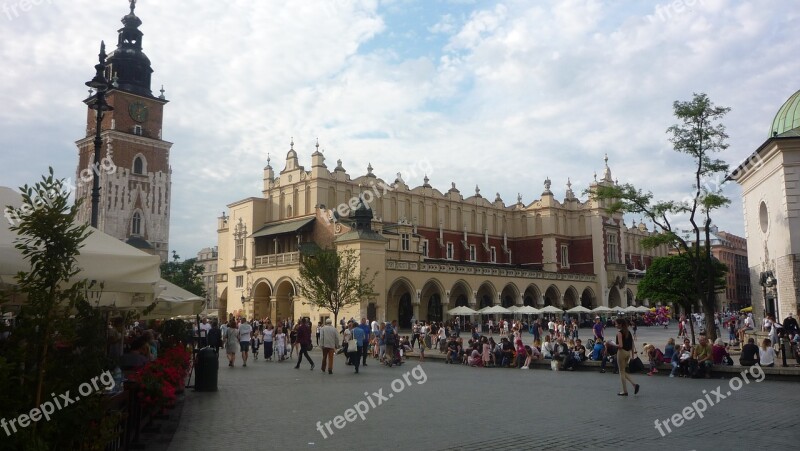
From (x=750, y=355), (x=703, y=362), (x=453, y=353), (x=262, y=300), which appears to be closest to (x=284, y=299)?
(x=262, y=300)

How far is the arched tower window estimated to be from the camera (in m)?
65.6

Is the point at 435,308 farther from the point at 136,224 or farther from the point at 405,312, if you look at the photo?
the point at 136,224

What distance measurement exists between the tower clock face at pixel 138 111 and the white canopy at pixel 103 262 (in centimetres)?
6301

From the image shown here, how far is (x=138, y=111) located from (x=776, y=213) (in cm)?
6104

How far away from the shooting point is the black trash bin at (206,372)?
13.7 m

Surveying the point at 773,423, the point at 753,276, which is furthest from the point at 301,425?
the point at 753,276

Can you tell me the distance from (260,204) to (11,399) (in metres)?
51.2

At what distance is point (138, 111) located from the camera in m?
65.8

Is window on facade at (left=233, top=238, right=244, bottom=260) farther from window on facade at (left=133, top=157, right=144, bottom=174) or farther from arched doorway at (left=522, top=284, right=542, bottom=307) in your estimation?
arched doorway at (left=522, top=284, right=542, bottom=307)

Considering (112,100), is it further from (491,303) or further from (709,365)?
(709,365)

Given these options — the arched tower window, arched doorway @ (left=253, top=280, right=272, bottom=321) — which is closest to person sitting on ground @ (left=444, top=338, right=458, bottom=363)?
arched doorway @ (left=253, top=280, right=272, bottom=321)

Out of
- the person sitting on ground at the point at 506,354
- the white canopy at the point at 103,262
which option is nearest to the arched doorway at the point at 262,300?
the person sitting on ground at the point at 506,354

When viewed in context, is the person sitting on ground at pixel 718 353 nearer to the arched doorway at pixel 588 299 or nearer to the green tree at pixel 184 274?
the arched doorway at pixel 588 299

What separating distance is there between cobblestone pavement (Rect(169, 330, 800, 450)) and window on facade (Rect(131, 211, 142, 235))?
53.7 metres
